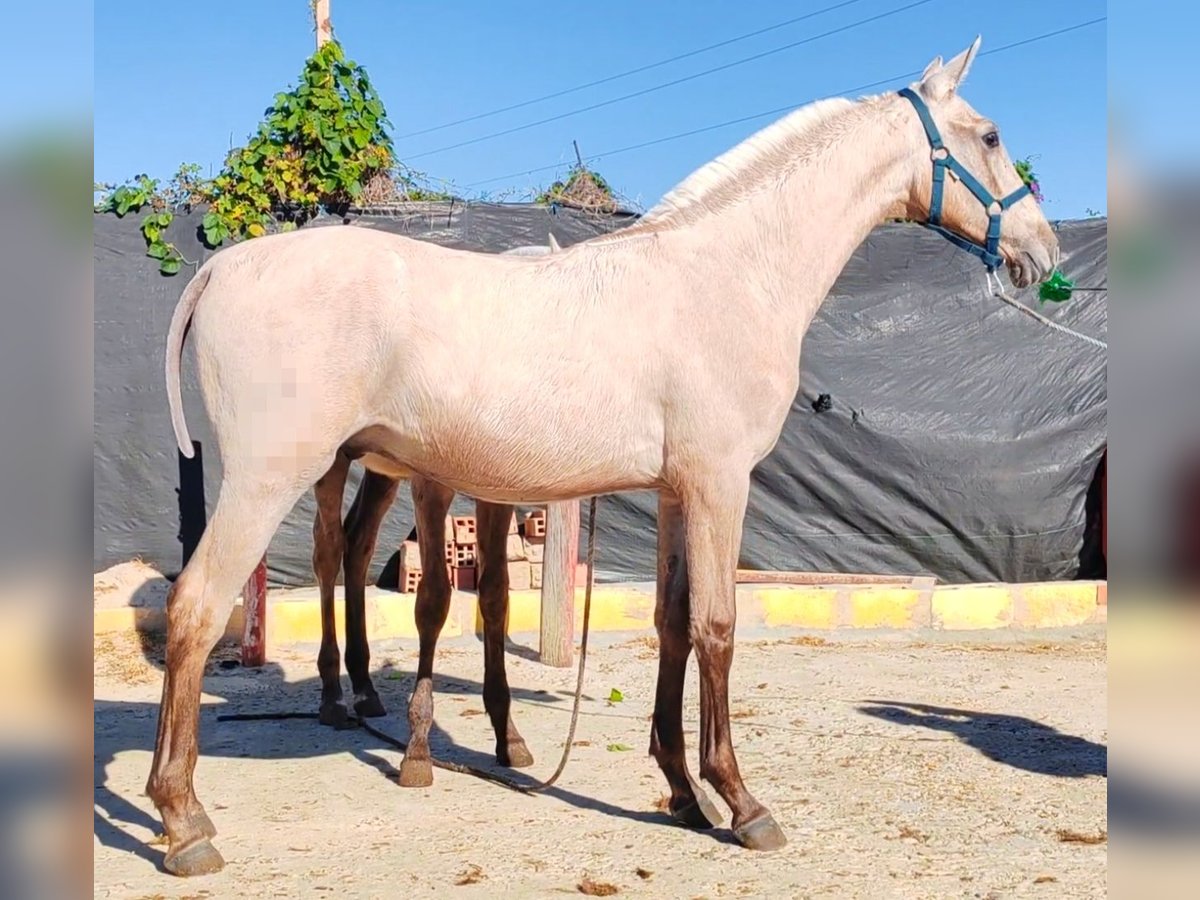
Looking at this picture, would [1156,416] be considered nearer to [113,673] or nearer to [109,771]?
[109,771]

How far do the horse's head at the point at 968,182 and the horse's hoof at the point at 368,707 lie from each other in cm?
332

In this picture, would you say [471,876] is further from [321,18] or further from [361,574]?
[321,18]

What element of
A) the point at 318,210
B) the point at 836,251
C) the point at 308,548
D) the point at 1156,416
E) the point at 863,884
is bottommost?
the point at 863,884

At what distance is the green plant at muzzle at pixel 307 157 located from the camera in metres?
7.99

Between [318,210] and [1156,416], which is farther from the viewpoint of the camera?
[318,210]

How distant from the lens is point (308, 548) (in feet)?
25.9

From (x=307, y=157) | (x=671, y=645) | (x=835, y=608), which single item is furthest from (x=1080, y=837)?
(x=307, y=157)

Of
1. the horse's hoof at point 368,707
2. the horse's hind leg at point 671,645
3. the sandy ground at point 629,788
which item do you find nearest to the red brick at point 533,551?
the sandy ground at point 629,788

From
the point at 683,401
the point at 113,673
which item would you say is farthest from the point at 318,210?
the point at 683,401

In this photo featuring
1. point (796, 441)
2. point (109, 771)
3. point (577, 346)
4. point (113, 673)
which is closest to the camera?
point (577, 346)

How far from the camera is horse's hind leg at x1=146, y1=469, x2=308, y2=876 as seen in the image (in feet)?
11.1

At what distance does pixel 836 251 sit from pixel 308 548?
497 cm

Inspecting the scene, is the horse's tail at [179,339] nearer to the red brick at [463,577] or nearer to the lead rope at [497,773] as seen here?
the lead rope at [497,773]

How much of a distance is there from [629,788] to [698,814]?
0.55 meters
